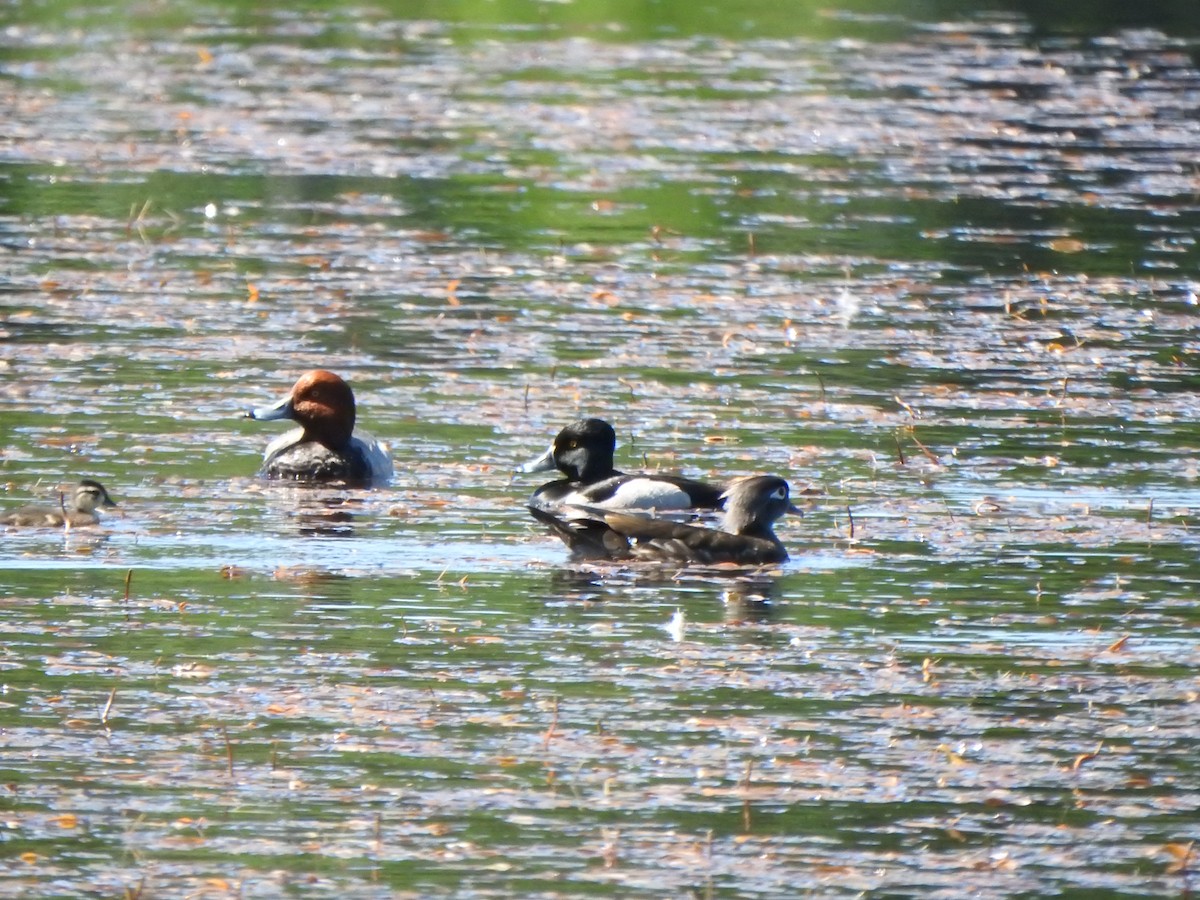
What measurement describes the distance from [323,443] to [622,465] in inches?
55.7

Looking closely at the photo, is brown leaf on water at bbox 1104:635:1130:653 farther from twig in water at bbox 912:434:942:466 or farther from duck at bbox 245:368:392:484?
duck at bbox 245:368:392:484

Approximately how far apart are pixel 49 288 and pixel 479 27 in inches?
667

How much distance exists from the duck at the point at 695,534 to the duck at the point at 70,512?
1.79 metres

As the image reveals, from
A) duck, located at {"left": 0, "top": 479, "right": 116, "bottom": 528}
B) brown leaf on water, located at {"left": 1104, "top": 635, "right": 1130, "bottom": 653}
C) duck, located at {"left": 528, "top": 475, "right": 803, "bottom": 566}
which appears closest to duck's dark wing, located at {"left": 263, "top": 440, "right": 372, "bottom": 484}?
duck, located at {"left": 0, "top": 479, "right": 116, "bottom": 528}

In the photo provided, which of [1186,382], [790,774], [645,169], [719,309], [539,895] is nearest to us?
[539,895]

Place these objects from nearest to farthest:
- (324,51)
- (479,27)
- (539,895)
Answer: (539,895) < (324,51) < (479,27)

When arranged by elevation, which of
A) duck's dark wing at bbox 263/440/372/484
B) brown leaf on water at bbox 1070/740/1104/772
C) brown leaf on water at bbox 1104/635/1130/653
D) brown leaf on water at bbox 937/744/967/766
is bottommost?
duck's dark wing at bbox 263/440/372/484

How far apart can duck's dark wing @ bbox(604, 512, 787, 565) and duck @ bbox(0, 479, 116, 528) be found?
2.09 m

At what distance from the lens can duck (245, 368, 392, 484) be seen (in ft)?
40.9

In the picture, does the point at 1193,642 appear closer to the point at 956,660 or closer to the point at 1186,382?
the point at 956,660

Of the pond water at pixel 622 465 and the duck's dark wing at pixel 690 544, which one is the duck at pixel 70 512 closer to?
the pond water at pixel 622 465

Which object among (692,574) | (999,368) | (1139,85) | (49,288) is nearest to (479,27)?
(1139,85)

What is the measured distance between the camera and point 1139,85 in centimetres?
2722

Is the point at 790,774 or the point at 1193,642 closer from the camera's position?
the point at 790,774
